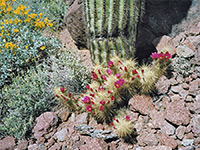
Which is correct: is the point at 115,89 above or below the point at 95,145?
above

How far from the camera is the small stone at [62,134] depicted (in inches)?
119

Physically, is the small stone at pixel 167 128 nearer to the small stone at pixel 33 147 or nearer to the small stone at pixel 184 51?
the small stone at pixel 184 51

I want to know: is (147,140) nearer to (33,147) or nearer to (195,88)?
(195,88)

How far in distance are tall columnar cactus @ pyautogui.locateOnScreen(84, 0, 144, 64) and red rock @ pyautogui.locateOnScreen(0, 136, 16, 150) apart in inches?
69.6

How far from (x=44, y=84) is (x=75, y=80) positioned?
559mm

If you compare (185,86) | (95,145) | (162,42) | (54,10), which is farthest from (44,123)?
(54,10)

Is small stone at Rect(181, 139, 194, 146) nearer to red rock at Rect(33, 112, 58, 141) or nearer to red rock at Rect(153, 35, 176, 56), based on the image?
red rock at Rect(153, 35, 176, 56)

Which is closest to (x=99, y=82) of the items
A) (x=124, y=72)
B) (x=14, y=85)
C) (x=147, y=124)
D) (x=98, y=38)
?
(x=124, y=72)

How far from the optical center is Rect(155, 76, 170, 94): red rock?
3.06 m

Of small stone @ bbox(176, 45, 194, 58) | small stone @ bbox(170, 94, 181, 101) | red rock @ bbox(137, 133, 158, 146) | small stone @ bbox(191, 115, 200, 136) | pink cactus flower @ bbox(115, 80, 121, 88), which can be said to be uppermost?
small stone @ bbox(176, 45, 194, 58)

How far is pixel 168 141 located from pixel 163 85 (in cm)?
86

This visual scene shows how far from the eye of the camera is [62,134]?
304 cm

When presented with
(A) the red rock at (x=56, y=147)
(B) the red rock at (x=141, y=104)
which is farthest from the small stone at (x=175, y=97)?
(A) the red rock at (x=56, y=147)

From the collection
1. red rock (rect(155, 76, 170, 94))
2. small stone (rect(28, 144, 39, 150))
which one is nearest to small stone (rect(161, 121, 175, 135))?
red rock (rect(155, 76, 170, 94))
